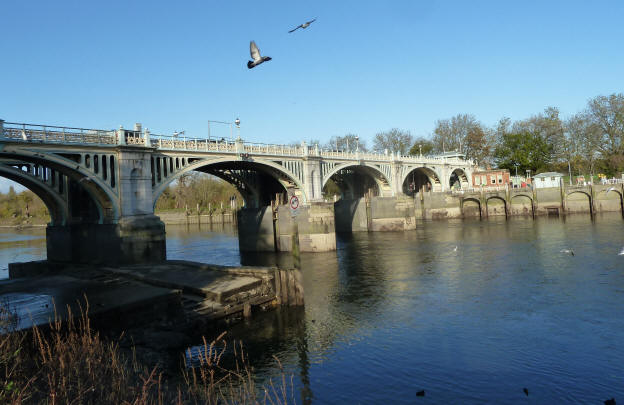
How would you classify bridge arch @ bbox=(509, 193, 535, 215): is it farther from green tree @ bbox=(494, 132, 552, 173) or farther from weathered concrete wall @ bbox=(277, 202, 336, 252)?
weathered concrete wall @ bbox=(277, 202, 336, 252)

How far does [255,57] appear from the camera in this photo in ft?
46.1

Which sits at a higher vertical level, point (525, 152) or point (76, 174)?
point (525, 152)

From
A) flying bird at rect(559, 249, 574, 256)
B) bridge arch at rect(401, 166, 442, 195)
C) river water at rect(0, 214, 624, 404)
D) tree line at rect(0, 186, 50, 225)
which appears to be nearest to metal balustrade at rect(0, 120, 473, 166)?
river water at rect(0, 214, 624, 404)

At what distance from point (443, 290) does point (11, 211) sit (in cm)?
13514

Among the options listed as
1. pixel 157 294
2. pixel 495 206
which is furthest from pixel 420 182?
pixel 157 294

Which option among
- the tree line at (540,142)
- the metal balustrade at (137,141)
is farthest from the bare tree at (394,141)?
the metal balustrade at (137,141)

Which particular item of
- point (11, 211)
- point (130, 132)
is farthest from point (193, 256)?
point (11, 211)

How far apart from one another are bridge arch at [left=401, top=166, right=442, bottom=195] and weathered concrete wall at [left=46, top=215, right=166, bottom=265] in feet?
188

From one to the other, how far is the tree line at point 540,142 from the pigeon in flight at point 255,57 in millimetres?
48955

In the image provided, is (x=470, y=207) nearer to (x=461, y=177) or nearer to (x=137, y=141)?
(x=461, y=177)

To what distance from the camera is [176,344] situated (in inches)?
589

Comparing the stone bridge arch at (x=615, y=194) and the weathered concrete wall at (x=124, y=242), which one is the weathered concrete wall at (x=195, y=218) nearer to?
the weathered concrete wall at (x=124, y=242)

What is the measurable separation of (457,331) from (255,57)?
12972 mm

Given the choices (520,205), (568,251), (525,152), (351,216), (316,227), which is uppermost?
(525,152)
